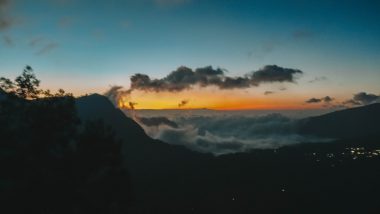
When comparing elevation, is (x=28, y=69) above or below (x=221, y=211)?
above

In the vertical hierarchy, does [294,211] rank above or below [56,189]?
below

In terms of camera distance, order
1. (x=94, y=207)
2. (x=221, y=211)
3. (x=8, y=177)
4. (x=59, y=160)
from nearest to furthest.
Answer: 1. (x=8, y=177)
2. (x=59, y=160)
3. (x=94, y=207)
4. (x=221, y=211)

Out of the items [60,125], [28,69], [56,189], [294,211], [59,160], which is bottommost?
[294,211]

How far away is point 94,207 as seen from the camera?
135 feet

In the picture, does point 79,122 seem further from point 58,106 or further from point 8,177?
point 8,177

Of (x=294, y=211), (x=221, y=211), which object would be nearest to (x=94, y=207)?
(x=221, y=211)

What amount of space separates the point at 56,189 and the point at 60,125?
6.15 m

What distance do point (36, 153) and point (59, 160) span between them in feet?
7.69

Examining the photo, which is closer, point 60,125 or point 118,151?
point 60,125

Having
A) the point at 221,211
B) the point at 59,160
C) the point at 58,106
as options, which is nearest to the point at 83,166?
the point at 59,160

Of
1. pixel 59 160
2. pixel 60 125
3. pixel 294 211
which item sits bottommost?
pixel 294 211

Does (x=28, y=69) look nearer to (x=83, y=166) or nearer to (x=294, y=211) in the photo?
(x=83, y=166)

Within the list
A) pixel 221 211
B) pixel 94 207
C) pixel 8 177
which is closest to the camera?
pixel 8 177

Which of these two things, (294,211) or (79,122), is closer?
(79,122)
